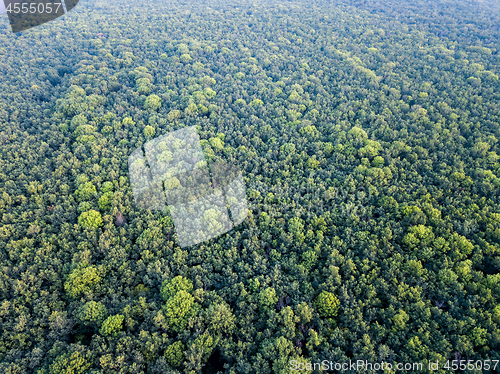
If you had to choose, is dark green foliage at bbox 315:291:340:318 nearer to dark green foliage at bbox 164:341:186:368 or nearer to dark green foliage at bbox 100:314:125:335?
dark green foliage at bbox 164:341:186:368

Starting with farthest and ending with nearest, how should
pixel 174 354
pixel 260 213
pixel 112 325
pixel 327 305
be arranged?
pixel 260 213 → pixel 327 305 → pixel 112 325 → pixel 174 354

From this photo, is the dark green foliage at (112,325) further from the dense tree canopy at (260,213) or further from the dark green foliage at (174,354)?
the dark green foliage at (174,354)

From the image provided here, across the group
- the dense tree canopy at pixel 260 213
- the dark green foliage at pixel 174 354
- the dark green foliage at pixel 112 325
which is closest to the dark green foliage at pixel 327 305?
the dense tree canopy at pixel 260 213

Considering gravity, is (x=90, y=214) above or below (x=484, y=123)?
below

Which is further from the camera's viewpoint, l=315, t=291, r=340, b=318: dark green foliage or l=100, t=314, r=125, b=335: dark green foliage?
l=315, t=291, r=340, b=318: dark green foliage

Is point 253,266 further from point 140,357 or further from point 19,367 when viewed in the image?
point 19,367

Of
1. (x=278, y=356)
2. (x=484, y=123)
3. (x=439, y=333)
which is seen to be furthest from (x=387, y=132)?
(x=278, y=356)

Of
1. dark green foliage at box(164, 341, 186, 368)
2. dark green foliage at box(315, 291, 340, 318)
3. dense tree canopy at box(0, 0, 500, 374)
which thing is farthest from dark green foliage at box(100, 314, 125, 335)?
dark green foliage at box(315, 291, 340, 318)

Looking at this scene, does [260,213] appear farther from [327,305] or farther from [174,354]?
[174,354]

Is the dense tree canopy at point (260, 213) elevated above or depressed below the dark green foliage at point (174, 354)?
above

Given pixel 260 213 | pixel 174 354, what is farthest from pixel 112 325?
pixel 260 213

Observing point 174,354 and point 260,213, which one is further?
point 260,213
